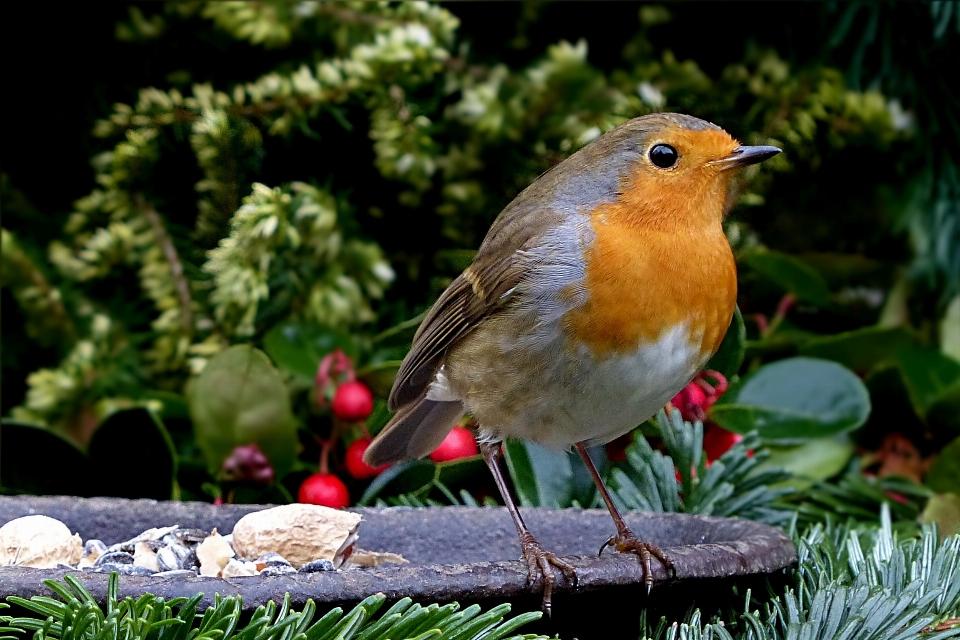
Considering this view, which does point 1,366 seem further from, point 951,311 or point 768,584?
point 951,311

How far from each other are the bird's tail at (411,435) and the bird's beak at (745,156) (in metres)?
0.51

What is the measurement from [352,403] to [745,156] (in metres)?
0.76

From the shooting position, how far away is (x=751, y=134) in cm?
208

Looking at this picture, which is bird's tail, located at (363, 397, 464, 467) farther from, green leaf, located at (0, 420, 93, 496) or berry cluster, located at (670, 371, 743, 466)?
green leaf, located at (0, 420, 93, 496)

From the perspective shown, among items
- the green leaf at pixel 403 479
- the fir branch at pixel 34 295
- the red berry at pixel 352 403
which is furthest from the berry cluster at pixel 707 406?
the fir branch at pixel 34 295

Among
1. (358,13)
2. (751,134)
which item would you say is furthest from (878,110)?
(358,13)

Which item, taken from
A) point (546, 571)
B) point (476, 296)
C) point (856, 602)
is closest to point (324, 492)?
point (476, 296)

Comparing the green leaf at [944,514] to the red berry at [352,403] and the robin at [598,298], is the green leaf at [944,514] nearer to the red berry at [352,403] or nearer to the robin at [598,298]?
the robin at [598,298]

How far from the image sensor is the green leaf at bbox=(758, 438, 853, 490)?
1.92 metres

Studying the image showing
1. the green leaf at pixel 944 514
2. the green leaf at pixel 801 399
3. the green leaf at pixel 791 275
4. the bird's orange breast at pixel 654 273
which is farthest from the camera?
the green leaf at pixel 791 275

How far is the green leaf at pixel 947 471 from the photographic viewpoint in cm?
183

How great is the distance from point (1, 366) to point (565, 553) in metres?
1.40

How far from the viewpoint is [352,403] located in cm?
181

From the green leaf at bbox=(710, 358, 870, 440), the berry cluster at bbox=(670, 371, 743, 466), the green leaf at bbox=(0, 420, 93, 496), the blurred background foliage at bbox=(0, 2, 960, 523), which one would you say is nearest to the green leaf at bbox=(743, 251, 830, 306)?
the blurred background foliage at bbox=(0, 2, 960, 523)
